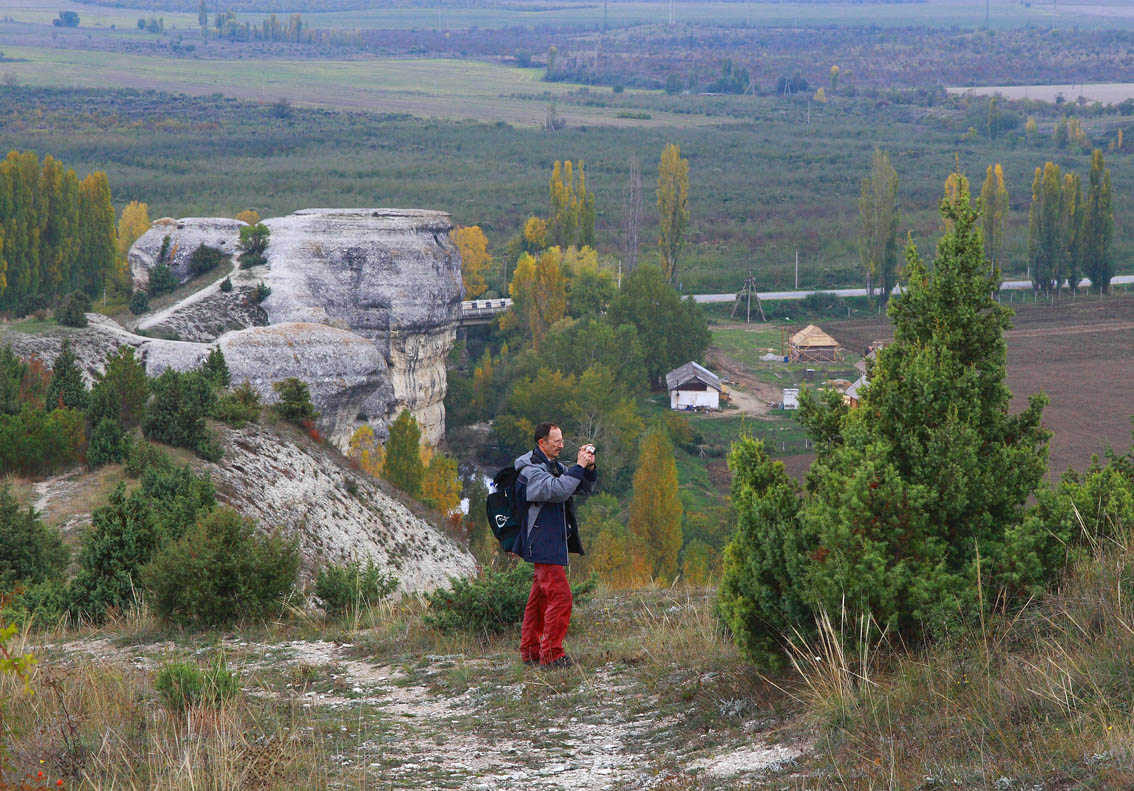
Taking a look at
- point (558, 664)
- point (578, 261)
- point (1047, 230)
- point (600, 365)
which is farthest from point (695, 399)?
point (558, 664)

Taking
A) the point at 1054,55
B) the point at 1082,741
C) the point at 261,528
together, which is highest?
the point at 1054,55

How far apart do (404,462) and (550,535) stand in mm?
22919

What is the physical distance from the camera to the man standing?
623 centimetres

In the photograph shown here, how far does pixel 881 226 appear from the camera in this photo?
186ft

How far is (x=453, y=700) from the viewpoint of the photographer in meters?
6.11

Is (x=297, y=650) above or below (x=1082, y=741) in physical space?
below

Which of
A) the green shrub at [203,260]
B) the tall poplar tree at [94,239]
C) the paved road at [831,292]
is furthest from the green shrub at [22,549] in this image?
the paved road at [831,292]

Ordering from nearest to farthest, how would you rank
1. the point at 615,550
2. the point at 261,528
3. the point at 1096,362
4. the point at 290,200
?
the point at 261,528
the point at 615,550
the point at 1096,362
the point at 290,200

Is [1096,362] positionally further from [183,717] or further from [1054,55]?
[1054,55]

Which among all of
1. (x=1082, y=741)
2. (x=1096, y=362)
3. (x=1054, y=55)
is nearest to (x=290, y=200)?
(x=1096, y=362)

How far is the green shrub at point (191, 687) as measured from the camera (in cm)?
544

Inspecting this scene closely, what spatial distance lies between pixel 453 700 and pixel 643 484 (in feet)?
76.3

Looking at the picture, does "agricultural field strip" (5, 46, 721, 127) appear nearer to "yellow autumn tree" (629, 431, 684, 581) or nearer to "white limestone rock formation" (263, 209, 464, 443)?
"white limestone rock formation" (263, 209, 464, 443)

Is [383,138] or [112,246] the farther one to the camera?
[383,138]
